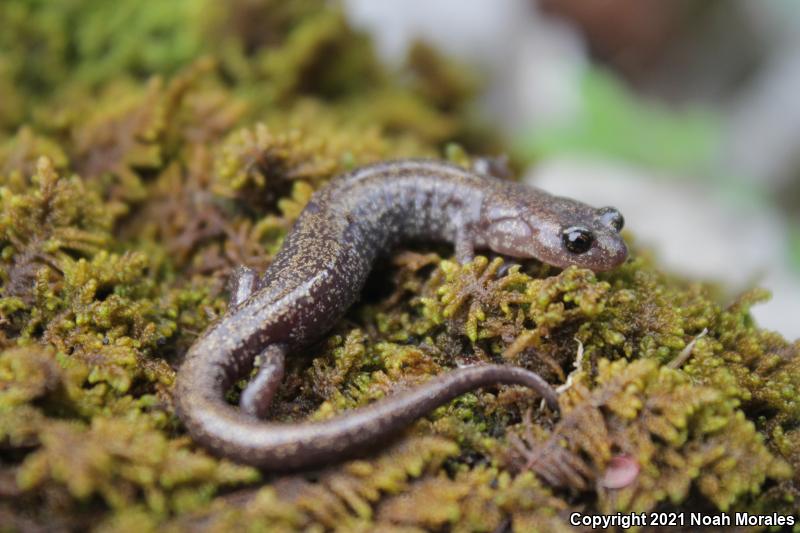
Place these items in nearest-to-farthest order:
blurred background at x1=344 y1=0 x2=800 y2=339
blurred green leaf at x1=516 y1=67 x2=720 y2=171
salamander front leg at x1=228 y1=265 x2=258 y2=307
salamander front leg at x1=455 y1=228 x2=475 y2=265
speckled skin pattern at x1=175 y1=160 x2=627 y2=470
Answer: speckled skin pattern at x1=175 y1=160 x2=627 y2=470
salamander front leg at x1=228 y1=265 x2=258 y2=307
salamander front leg at x1=455 y1=228 x2=475 y2=265
blurred background at x1=344 y1=0 x2=800 y2=339
blurred green leaf at x1=516 y1=67 x2=720 y2=171

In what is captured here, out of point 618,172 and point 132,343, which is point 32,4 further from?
point 618,172

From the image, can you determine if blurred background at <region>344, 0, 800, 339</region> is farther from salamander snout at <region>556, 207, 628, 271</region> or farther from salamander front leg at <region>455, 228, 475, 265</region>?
salamander snout at <region>556, 207, 628, 271</region>

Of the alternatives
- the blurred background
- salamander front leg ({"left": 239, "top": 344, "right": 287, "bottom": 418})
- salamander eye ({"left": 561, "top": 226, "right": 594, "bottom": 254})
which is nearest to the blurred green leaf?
the blurred background

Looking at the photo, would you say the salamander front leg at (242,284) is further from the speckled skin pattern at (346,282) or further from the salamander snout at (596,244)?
the salamander snout at (596,244)

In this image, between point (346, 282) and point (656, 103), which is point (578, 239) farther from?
point (656, 103)

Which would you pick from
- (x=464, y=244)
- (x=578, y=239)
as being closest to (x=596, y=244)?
(x=578, y=239)

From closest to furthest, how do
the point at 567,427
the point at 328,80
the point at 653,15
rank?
the point at 567,427
the point at 328,80
the point at 653,15

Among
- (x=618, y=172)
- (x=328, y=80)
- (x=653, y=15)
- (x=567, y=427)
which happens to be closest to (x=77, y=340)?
(x=567, y=427)
